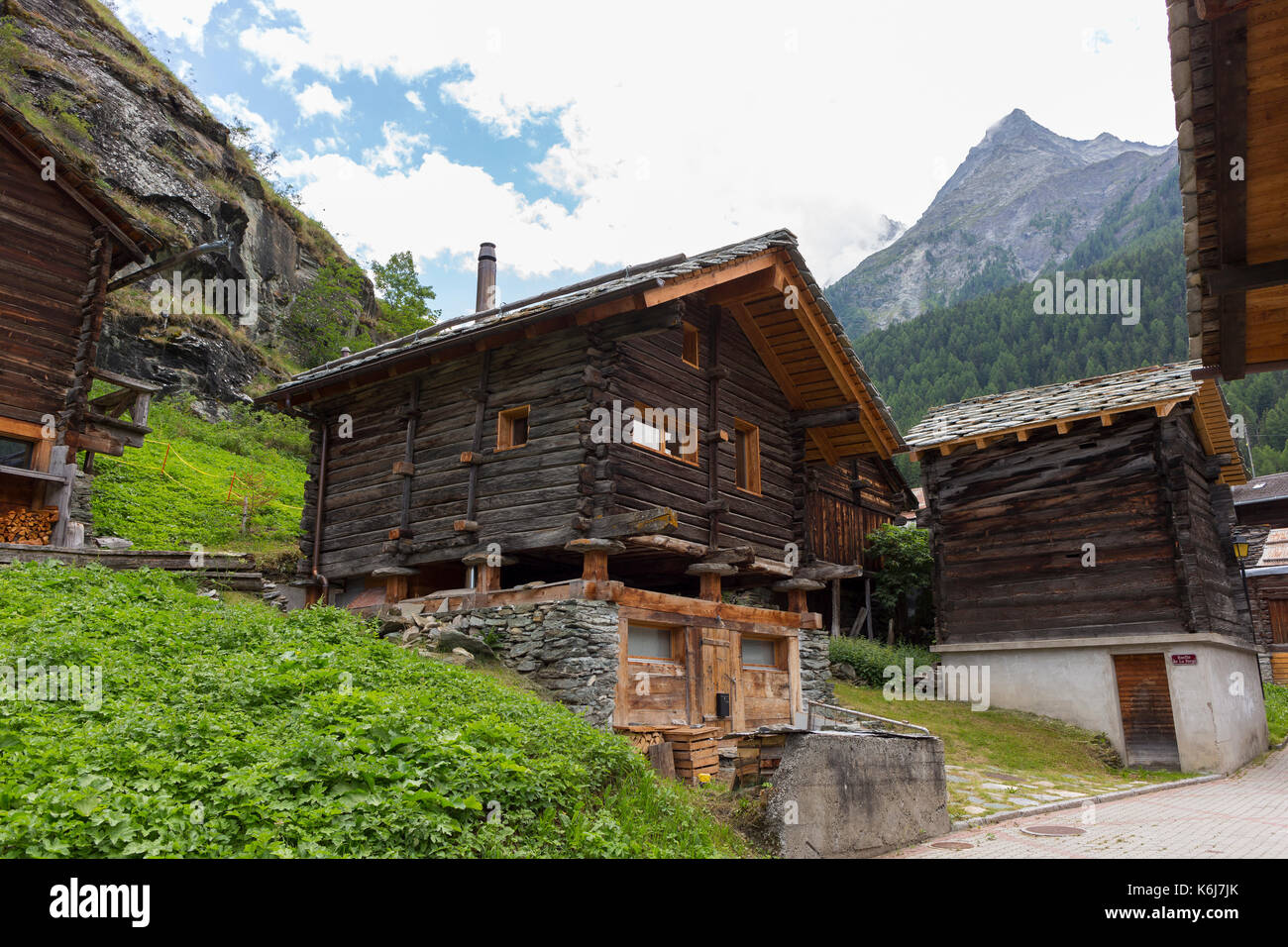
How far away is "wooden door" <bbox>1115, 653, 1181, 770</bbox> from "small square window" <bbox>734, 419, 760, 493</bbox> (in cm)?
921

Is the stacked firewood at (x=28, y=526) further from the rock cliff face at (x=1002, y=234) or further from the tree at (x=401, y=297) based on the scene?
the rock cliff face at (x=1002, y=234)

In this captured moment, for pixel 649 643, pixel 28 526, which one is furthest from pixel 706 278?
pixel 28 526

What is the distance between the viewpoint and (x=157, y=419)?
31.5 m

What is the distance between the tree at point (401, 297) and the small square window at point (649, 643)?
33.5m

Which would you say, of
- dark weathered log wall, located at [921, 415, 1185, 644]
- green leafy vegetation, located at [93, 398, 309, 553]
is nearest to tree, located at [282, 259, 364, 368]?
green leafy vegetation, located at [93, 398, 309, 553]

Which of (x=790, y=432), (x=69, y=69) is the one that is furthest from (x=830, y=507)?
(x=69, y=69)

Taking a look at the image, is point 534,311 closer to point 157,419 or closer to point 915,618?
point 915,618

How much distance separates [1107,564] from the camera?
1916cm

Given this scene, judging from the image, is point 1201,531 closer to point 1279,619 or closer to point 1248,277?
point 1248,277

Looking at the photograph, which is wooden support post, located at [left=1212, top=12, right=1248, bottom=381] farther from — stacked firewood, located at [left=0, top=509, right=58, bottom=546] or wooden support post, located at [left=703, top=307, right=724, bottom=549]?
stacked firewood, located at [left=0, top=509, right=58, bottom=546]

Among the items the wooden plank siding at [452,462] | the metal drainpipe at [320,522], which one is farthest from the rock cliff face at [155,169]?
the wooden plank siding at [452,462]

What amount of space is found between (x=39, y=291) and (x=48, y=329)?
833 mm

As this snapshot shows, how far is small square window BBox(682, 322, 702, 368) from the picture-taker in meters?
16.1

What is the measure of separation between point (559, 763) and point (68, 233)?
18.7 metres
